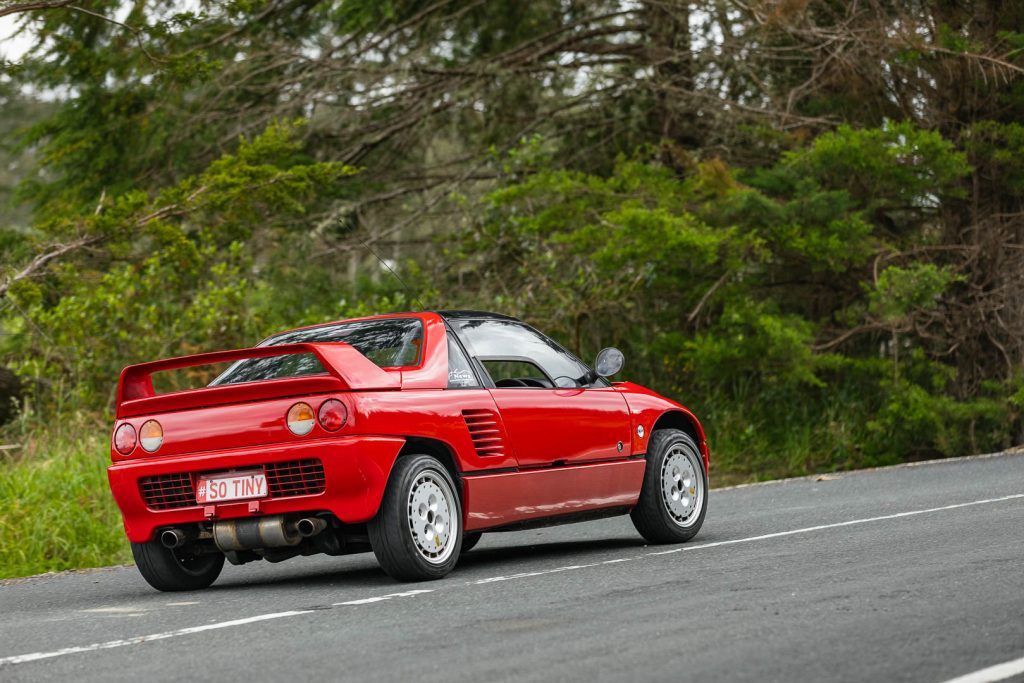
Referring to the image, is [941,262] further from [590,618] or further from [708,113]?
[590,618]

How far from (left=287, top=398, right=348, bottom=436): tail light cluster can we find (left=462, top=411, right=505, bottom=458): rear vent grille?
0.87 meters

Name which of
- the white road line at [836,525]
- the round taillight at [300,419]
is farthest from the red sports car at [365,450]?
the white road line at [836,525]

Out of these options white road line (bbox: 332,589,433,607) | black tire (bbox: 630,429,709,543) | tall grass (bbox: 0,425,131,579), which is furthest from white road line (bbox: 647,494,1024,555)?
tall grass (bbox: 0,425,131,579)

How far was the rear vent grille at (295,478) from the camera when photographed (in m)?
7.48

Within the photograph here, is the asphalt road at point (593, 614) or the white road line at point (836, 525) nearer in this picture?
the asphalt road at point (593, 614)

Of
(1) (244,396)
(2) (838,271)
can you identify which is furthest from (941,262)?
(1) (244,396)

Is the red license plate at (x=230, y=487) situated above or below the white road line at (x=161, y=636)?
above

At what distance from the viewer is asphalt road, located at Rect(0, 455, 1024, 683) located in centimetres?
520

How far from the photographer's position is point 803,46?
18859mm

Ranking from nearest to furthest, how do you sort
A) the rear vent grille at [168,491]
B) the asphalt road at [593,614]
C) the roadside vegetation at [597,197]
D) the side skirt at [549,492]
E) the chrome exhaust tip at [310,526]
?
1. the asphalt road at [593,614]
2. the chrome exhaust tip at [310,526]
3. the rear vent grille at [168,491]
4. the side skirt at [549,492]
5. the roadside vegetation at [597,197]

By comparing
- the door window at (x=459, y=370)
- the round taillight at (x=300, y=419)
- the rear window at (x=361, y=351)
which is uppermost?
the rear window at (x=361, y=351)

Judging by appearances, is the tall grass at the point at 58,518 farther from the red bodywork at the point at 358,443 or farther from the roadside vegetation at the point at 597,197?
the red bodywork at the point at 358,443

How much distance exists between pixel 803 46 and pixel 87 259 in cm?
957

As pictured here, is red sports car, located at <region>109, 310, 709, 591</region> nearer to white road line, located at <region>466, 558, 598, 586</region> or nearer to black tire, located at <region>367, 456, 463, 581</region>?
black tire, located at <region>367, 456, 463, 581</region>
